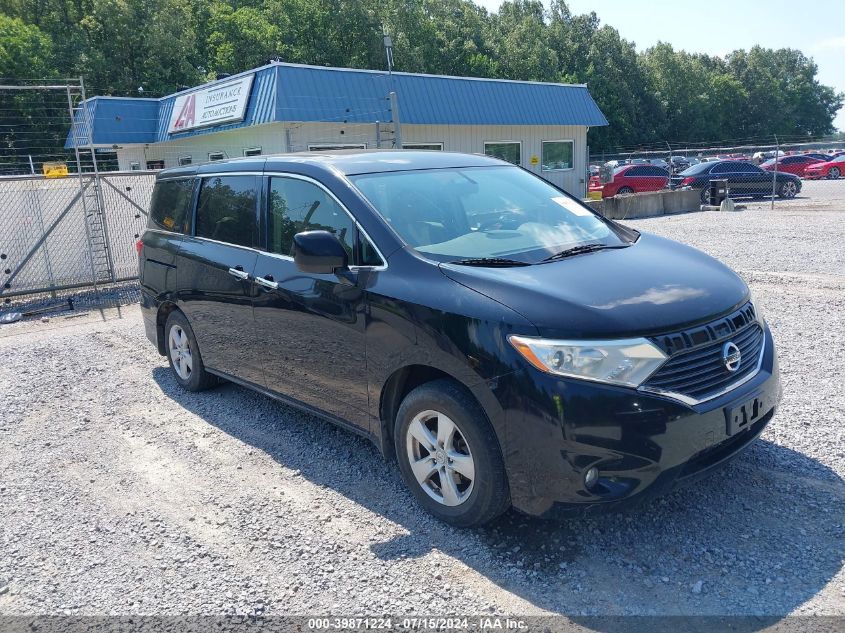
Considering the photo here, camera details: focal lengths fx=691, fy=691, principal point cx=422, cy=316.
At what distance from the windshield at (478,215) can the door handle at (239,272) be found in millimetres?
1117

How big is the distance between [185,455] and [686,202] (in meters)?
20.0

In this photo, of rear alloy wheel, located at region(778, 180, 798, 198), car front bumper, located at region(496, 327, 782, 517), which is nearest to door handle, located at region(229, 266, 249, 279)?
car front bumper, located at region(496, 327, 782, 517)

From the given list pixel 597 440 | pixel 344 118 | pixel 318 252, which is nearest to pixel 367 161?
pixel 318 252

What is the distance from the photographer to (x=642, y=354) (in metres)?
3.01

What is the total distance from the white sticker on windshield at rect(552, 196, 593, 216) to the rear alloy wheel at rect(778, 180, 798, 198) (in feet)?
80.3

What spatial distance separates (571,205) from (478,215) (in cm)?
80

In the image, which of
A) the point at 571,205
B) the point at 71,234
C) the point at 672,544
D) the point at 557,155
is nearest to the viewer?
the point at 672,544

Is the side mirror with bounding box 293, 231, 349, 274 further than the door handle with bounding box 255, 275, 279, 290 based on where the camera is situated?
No

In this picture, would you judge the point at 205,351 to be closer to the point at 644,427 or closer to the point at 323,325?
the point at 323,325

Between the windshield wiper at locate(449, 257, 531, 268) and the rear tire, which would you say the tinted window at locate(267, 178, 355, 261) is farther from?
the rear tire

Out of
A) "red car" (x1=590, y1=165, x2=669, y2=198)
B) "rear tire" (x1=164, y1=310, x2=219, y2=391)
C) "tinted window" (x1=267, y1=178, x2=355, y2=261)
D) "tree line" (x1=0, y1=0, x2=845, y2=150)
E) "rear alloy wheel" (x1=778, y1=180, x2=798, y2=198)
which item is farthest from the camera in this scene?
"tree line" (x1=0, y1=0, x2=845, y2=150)

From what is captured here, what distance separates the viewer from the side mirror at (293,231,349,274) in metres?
3.80

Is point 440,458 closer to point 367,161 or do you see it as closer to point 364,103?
point 367,161

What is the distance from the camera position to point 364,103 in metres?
18.4
